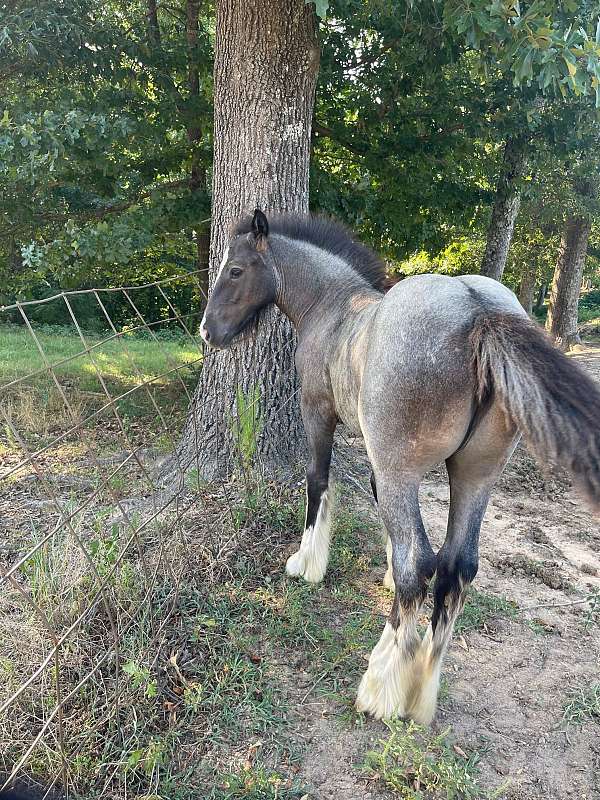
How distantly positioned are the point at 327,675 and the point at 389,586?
815 mm

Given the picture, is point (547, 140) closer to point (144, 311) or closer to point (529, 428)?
point (529, 428)

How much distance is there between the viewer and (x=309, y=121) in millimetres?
4406

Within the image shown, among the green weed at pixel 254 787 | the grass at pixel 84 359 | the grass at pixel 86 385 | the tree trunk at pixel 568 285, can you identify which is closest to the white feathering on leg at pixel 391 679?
the green weed at pixel 254 787

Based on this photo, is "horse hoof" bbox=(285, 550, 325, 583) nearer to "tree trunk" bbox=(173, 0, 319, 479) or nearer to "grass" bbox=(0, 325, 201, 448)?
"tree trunk" bbox=(173, 0, 319, 479)

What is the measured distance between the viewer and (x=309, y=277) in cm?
350

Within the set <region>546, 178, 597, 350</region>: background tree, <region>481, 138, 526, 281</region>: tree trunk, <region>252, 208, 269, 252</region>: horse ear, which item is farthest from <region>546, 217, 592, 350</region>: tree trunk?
<region>252, 208, 269, 252</region>: horse ear

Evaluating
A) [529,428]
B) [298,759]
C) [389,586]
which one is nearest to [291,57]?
[529,428]

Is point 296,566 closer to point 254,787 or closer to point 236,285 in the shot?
point 254,787

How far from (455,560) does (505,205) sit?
6.38 metres

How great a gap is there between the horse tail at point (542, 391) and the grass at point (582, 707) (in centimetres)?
136

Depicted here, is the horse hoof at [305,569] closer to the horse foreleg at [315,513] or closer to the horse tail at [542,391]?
the horse foreleg at [315,513]

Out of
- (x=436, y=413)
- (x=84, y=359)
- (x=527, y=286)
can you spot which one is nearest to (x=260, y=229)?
(x=436, y=413)

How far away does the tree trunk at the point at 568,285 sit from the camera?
1228 cm

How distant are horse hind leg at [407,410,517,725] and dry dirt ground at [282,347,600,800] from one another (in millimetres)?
177
